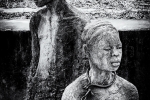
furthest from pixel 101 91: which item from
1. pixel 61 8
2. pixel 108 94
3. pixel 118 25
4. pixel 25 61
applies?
pixel 25 61

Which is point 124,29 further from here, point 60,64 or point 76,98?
point 76,98

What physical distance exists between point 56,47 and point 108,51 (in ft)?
3.53

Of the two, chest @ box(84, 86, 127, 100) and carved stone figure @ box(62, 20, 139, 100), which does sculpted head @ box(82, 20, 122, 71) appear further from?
chest @ box(84, 86, 127, 100)

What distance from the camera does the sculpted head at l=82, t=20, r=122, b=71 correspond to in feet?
8.47

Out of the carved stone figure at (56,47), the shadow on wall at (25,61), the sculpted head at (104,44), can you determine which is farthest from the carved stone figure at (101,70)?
the shadow on wall at (25,61)

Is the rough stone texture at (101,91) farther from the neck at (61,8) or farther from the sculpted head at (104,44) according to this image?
the neck at (61,8)

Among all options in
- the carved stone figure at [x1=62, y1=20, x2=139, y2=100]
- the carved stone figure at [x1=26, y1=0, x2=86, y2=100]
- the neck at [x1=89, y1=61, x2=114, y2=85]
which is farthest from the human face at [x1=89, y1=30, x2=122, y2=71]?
the carved stone figure at [x1=26, y1=0, x2=86, y2=100]

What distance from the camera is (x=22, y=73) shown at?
17.6 ft

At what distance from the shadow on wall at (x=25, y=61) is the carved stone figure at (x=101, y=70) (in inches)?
89.9

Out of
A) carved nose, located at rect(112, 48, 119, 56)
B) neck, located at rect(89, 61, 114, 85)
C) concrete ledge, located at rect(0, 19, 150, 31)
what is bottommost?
concrete ledge, located at rect(0, 19, 150, 31)

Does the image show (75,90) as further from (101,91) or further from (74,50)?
(74,50)

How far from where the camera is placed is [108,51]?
261 centimetres

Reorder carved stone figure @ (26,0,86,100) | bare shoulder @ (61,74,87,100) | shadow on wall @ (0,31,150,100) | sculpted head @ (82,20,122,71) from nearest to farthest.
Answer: sculpted head @ (82,20,122,71)
bare shoulder @ (61,74,87,100)
carved stone figure @ (26,0,86,100)
shadow on wall @ (0,31,150,100)

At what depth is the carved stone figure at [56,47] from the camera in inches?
139
